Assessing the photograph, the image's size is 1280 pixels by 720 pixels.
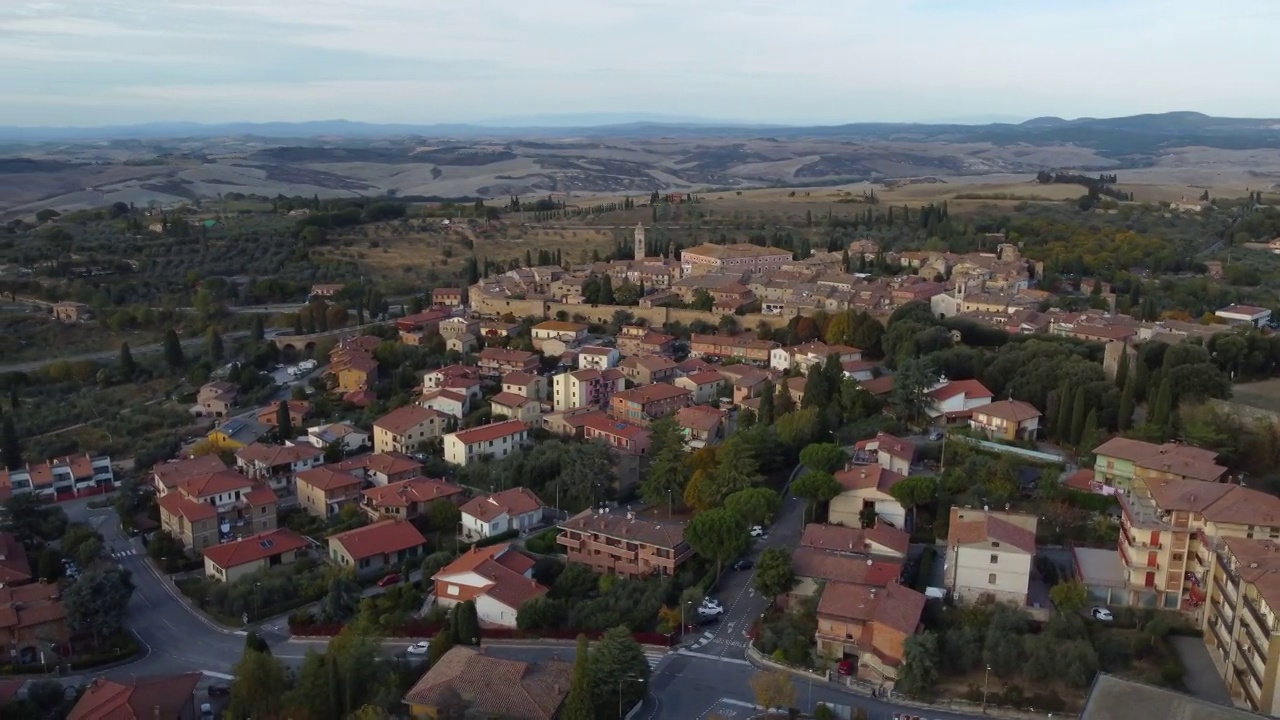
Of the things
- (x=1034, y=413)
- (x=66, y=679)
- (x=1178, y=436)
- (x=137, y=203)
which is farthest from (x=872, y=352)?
(x=137, y=203)

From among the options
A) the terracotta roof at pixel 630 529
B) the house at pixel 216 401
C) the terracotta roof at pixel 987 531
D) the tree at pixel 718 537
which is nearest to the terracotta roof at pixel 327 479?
the terracotta roof at pixel 630 529

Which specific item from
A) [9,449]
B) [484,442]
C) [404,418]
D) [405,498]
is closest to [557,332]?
[404,418]

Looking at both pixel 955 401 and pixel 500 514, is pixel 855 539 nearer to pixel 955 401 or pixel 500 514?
pixel 500 514

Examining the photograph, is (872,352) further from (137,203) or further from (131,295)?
(137,203)

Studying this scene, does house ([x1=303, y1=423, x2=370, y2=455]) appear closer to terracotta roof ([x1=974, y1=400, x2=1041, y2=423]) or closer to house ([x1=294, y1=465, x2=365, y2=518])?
house ([x1=294, y1=465, x2=365, y2=518])

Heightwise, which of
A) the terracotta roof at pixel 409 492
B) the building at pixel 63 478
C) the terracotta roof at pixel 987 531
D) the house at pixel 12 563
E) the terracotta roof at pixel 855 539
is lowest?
the building at pixel 63 478

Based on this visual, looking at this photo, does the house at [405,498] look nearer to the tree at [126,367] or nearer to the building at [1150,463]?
the building at [1150,463]
